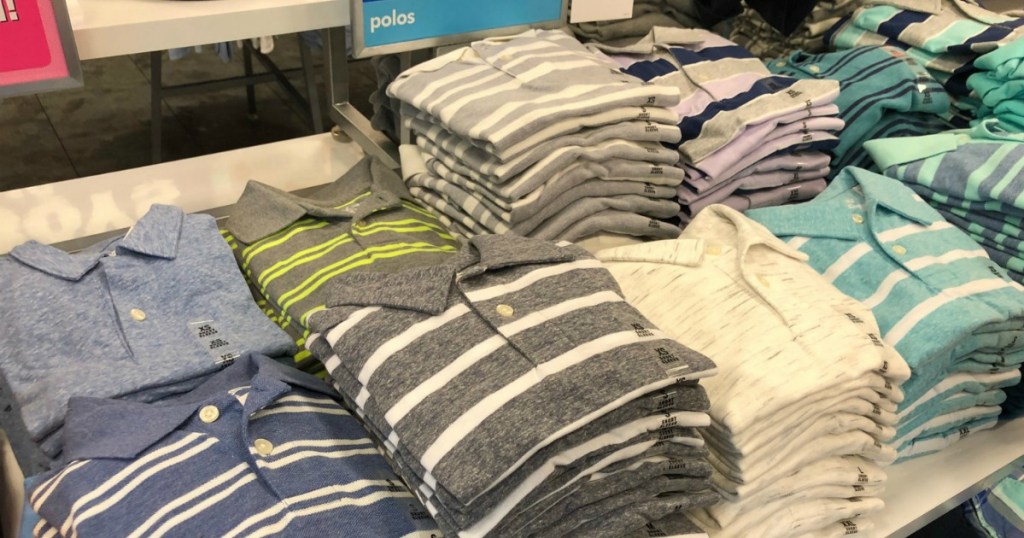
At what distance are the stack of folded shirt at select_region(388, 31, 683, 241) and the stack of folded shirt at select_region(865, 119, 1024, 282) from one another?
433mm

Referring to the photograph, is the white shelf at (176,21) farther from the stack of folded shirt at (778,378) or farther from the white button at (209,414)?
the stack of folded shirt at (778,378)

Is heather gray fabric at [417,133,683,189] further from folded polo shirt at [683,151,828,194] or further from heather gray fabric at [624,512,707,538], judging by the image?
heather gray fabric at [624,512,707,538]

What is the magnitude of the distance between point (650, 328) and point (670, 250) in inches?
10.2

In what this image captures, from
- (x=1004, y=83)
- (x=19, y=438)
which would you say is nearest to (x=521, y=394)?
(x=19, y=438)

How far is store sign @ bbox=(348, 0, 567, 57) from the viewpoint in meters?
1.39

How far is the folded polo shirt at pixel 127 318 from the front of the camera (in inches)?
42.0

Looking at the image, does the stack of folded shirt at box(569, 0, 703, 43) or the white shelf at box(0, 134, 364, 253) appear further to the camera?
the stack of folded shirt at box(569, 0, 703, 43)

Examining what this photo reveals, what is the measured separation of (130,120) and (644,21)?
2432 millimetres

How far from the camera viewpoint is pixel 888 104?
1586 mm

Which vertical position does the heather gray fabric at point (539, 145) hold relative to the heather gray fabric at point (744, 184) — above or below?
above

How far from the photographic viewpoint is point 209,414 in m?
1.02

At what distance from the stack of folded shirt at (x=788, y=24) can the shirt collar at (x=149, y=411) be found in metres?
1.34

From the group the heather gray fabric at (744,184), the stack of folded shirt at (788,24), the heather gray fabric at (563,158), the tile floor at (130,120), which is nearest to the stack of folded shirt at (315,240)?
the heather gray fabric at (563,158)

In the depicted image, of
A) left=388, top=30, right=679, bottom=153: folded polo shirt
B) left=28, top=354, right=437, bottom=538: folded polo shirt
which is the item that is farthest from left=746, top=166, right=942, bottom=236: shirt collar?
left=28, top=354, right=437, bottom=538: folded polo shirt
